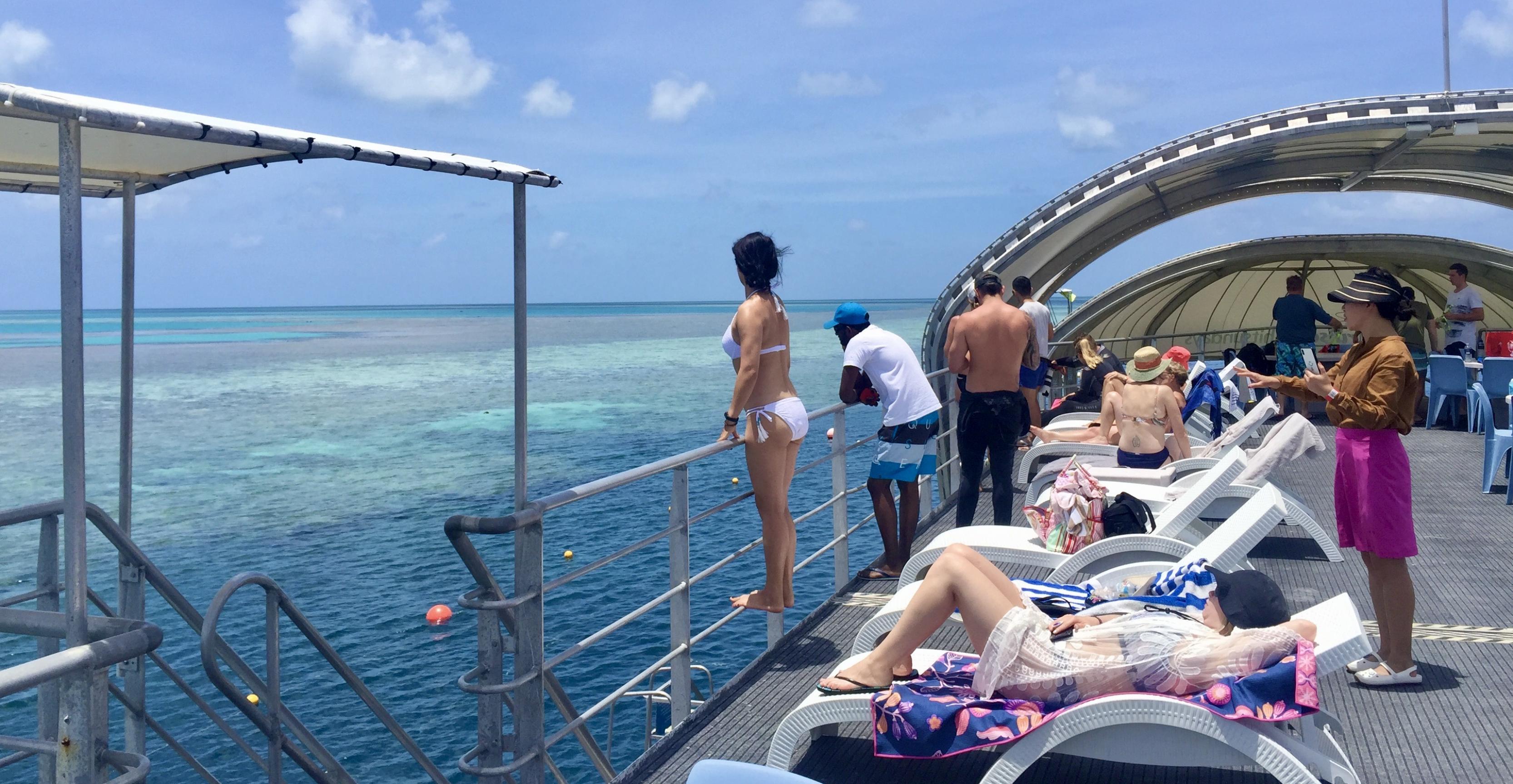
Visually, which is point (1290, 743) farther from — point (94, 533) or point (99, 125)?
point (94, 533)

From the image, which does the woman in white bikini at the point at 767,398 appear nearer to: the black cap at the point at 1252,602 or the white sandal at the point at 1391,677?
the black cap at the point at 1252,602

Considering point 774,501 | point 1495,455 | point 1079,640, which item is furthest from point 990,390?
point 1495,455

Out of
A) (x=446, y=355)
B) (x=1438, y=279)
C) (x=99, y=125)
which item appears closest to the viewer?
(x=99, y=125)

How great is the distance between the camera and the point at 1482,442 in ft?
38.7

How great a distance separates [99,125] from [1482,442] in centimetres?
1309

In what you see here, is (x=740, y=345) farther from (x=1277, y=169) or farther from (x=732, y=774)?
(x=1277, y=169)

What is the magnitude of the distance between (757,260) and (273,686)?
2.50m

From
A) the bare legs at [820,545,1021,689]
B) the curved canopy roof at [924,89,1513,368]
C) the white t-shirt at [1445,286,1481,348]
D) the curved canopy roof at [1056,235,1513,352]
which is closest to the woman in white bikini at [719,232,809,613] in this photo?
the bare legs at [820,545,1021,689]

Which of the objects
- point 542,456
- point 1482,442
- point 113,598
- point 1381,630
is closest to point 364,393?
point 542,456

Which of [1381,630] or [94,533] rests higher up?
[1381,630]

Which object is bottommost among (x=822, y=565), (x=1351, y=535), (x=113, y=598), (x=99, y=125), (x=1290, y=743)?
(x=113, y=598)

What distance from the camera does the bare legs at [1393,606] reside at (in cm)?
430

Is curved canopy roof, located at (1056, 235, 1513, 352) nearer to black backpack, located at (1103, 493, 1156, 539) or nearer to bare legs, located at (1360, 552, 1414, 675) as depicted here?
black backpack, located at (1103, 493, 1156, 539)

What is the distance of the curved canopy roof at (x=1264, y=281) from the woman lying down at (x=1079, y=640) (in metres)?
18.4
